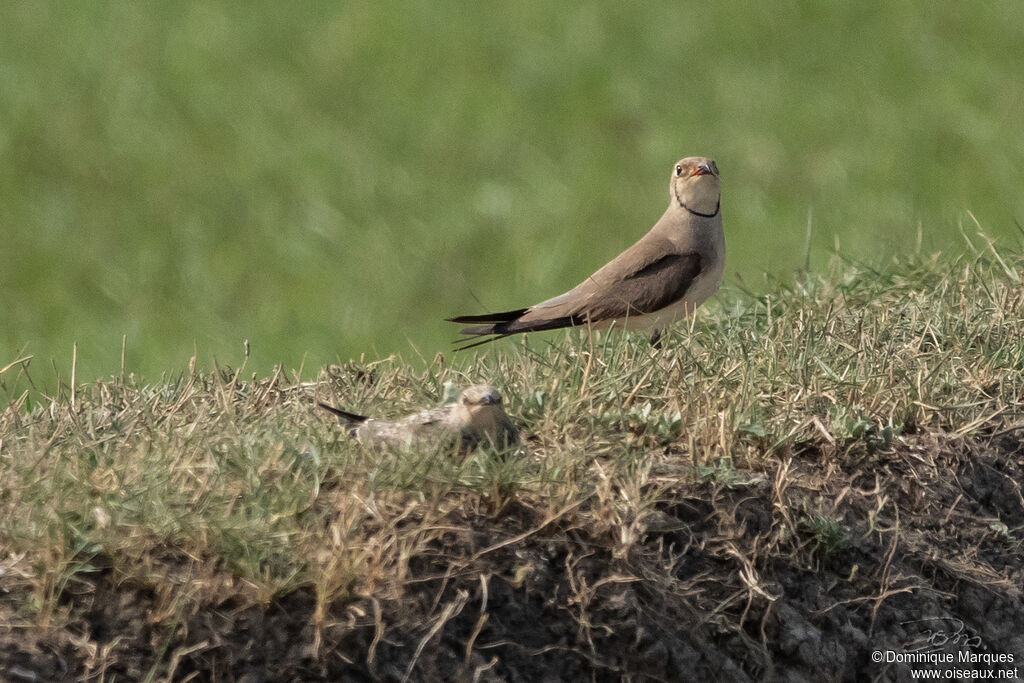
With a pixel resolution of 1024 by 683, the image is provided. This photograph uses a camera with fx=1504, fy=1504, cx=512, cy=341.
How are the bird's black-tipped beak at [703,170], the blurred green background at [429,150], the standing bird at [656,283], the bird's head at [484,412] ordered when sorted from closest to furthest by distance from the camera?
the bird's head at [484,412] < the standing bird at [656,283] < the bird's black-tipped beak at [703,170] < the blurred green background at [429,150]

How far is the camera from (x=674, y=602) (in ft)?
12.1

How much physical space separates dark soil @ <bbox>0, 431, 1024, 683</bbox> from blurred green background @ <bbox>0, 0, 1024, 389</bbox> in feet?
15.2

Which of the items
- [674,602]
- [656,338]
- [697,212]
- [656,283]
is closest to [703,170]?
[697,212]

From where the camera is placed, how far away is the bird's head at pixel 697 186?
590cm

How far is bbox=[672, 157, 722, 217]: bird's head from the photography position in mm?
5902

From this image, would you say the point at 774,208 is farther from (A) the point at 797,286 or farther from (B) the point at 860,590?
(B) the point at 860,590

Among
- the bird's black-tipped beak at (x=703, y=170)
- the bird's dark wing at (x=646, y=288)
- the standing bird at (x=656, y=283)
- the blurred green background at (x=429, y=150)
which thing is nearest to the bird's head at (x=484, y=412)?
the standing bird at (x=656, y=283)

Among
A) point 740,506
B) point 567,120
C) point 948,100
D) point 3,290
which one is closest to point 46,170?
point 3,290

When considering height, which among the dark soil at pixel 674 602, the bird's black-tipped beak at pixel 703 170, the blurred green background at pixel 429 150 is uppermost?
the blurred green background at pixel 429 150

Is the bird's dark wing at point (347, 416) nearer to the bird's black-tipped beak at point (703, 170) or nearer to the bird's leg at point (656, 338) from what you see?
the bird's leg at point (656, 338)

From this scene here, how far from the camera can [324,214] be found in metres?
11.4
